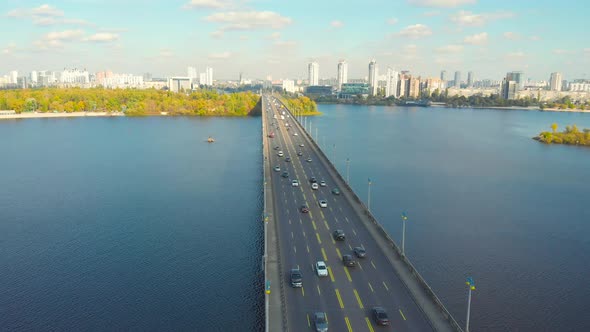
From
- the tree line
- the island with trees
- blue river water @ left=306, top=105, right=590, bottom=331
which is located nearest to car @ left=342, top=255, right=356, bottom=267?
blue river water @ left=306, top=105, right=590, bottom=331

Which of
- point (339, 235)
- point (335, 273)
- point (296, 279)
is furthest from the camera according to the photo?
point (339, 235)

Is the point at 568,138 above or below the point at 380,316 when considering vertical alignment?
above

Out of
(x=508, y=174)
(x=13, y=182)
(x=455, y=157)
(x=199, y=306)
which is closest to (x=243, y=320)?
(x=199, y=306)

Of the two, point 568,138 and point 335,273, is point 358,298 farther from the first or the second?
point 568,138

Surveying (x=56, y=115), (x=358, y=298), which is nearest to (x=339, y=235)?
(x=358, y=298)

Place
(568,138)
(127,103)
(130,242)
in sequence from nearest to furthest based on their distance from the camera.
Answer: (130,242) → (568,138) → (127,103)

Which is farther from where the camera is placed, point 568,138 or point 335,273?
point 568,138

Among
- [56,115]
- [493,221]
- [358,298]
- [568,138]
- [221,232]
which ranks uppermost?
[56,115]
